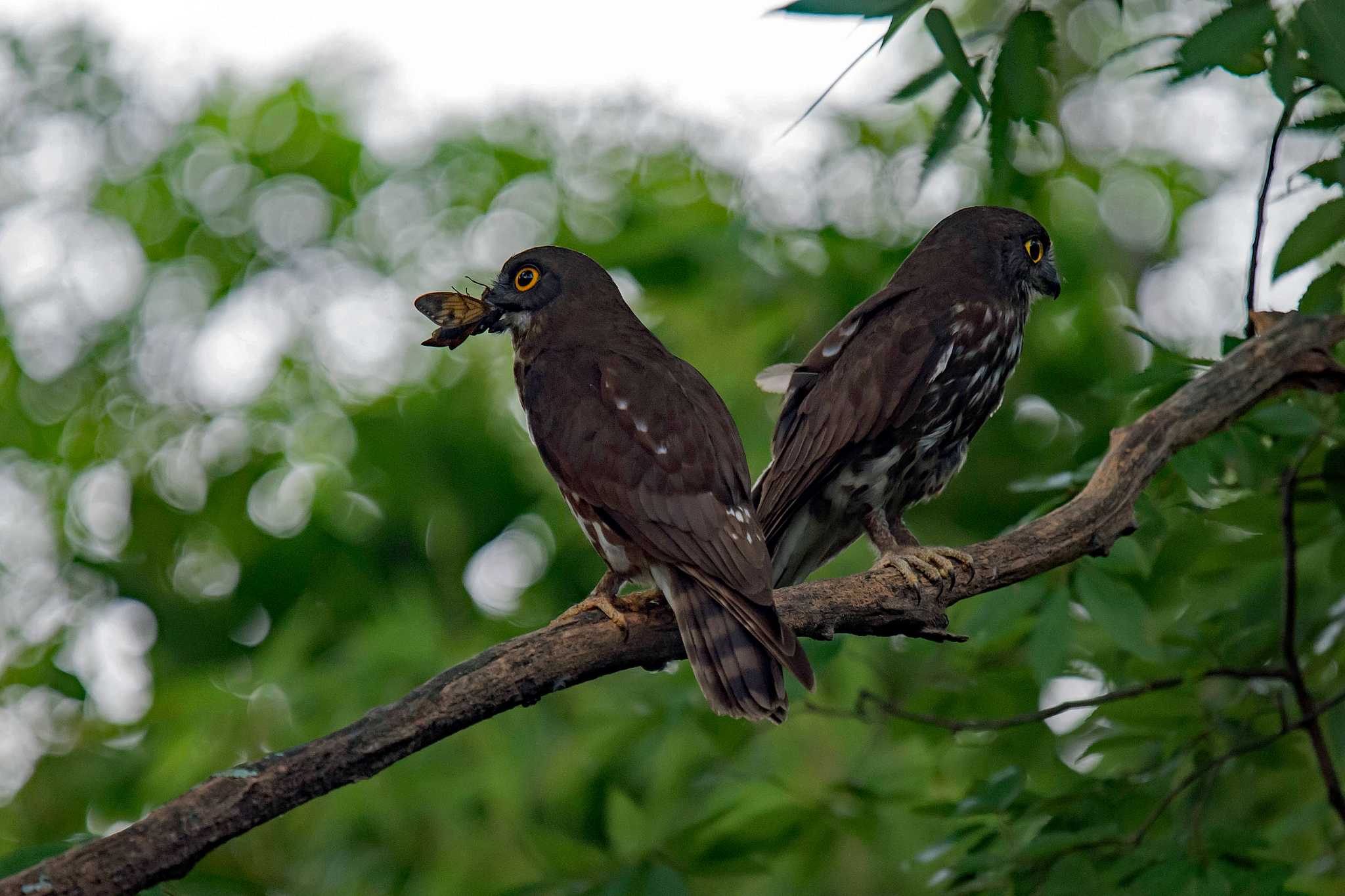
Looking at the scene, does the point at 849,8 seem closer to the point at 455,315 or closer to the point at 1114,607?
the point at 455,315

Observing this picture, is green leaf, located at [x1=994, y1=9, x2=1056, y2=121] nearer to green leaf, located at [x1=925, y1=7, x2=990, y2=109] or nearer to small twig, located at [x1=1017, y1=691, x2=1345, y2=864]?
green leaf, located at [x1=925, y1=7, x2=990, y2=109]

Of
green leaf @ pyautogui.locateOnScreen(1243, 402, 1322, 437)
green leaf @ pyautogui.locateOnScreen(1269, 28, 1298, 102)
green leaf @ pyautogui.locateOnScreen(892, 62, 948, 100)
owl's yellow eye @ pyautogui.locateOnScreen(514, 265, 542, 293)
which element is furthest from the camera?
owl's yellow eye @ pyautogui.locateOnScreen(514, 265, 542, 293)

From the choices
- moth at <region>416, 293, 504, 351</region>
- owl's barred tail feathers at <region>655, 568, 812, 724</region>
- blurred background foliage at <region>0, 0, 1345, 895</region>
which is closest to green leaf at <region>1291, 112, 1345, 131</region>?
blurred background foliage at <region>0, 0, 1345, 895</region>

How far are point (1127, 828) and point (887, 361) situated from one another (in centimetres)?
161

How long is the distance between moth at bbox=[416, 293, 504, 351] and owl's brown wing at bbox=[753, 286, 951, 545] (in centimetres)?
106

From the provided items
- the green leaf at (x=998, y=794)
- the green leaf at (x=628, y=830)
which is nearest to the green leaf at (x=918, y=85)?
the green leaf at (x=998, y=794)

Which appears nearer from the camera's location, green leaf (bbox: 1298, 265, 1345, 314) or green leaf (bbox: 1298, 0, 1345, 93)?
green leaf (bbox: 1298, 0, 1345, 93)

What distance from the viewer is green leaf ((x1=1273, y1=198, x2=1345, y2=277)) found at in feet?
11.4

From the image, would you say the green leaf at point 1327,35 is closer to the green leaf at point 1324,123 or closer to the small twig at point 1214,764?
the green leaf at point 1324,123

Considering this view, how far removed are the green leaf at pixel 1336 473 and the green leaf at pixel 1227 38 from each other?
1504mm

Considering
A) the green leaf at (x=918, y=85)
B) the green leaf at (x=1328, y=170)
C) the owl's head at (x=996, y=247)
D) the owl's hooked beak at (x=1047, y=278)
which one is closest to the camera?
the green leaf at (x=918, y=85)

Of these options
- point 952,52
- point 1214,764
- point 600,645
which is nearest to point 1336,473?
point 1214,764

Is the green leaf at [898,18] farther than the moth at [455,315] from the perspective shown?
No

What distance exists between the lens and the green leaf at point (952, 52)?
2.72 m
